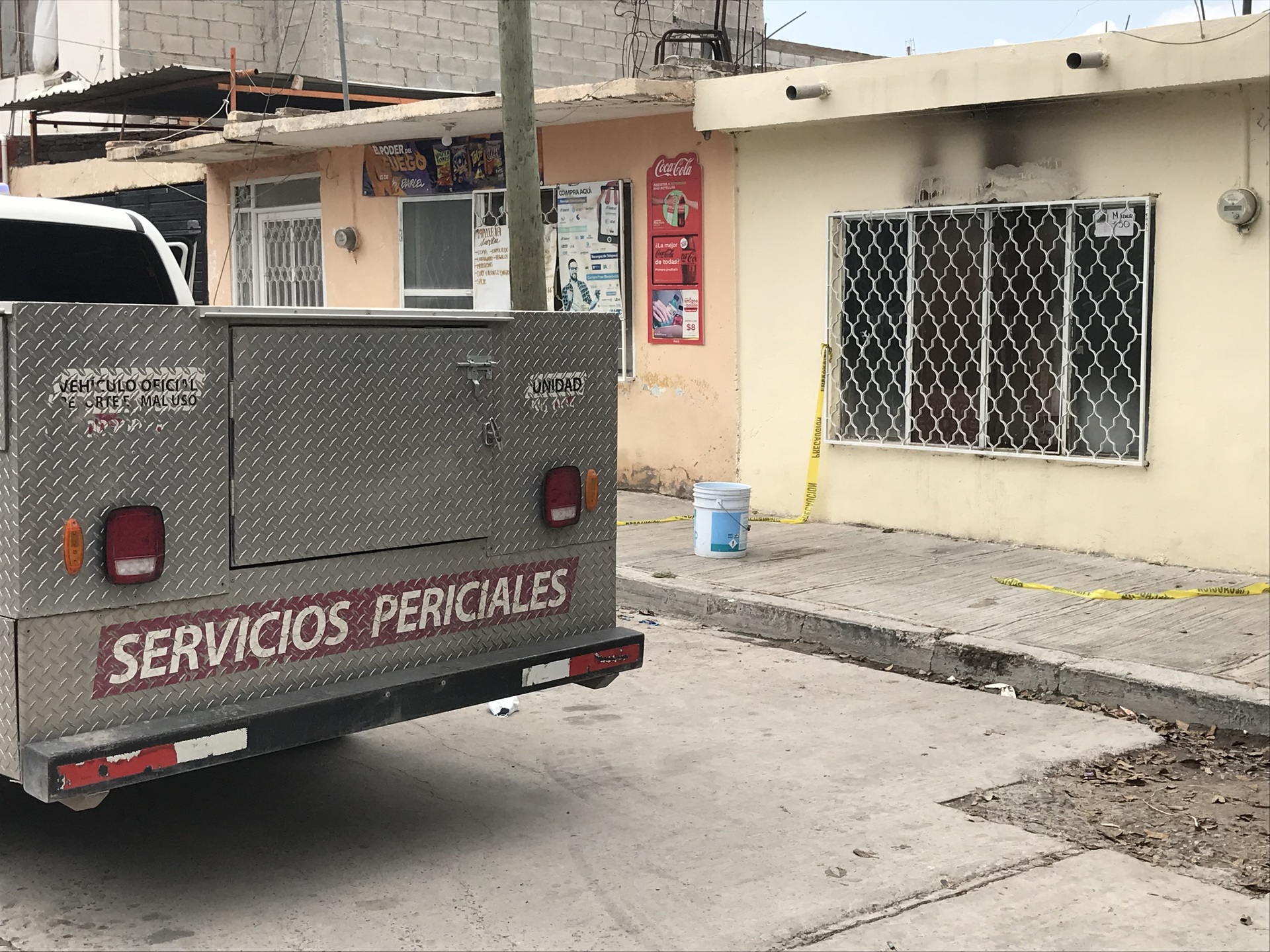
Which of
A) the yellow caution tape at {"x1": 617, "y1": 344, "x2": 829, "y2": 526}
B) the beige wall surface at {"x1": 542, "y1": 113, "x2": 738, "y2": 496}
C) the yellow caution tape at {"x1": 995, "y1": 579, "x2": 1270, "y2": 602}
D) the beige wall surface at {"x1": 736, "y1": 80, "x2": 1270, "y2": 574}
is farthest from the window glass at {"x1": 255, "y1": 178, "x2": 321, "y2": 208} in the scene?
the yellow caution tape at {"x1": 995, "y1": 579, "x2": 1270, "y2": 602}

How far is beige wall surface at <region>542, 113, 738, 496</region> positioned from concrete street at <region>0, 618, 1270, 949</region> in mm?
5757

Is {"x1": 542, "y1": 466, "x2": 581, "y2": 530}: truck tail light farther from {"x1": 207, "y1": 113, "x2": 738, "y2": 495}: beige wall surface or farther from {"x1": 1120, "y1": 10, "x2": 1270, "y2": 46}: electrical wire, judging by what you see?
{"x1": 207, "y1": 113, "x2": 738, "y2": 495}: beige wall surface

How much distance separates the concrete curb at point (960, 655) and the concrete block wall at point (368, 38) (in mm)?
11694

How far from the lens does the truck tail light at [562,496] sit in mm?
5098

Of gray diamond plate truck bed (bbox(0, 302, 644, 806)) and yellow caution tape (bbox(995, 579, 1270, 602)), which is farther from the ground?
gray diamond plate truck bed (bbox(0, 302, 644, 806))

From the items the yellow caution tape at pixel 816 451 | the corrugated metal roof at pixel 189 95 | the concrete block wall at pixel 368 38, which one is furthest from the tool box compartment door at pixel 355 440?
the concrete block wall at pixel 368 38

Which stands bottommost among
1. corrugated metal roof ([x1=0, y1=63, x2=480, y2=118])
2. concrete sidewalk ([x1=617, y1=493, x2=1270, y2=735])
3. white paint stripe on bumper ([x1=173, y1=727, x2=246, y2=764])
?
concrete sidewalk ([x1=617, y1=493, x2=1270, y2=735])

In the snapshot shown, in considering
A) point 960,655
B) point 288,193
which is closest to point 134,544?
point 960,655

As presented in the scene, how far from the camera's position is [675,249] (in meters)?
12.3

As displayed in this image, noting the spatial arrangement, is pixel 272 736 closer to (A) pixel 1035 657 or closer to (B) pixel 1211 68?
(A) pixel 1035 657

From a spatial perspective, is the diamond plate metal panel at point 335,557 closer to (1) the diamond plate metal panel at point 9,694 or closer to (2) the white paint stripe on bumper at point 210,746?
(1) the diamond plate metal panel at point 9,694

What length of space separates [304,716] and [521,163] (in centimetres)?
566

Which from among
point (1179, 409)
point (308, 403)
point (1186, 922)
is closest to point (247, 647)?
point (308, 403)

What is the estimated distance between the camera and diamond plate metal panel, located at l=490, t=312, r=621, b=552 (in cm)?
498
